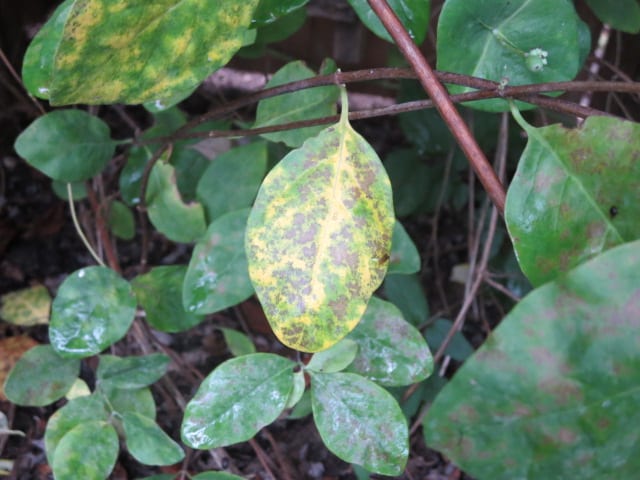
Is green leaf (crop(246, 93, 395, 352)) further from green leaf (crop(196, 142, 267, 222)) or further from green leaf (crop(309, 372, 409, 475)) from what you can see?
green leaf (crop(196, 142, 267, 222))

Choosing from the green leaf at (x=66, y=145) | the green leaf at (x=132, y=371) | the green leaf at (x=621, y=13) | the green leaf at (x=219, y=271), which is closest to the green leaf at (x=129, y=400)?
the green leaf at (x=132, y=371)

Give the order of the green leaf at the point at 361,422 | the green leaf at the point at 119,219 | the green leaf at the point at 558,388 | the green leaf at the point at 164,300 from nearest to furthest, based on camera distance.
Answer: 1. the green leaf at the point at 558,388
2. the green leaf at the point at 361,422
3. the green leaf at the point at 164,300
4. the green leaf at the point at 119,219

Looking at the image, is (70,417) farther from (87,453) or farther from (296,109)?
(296,109)

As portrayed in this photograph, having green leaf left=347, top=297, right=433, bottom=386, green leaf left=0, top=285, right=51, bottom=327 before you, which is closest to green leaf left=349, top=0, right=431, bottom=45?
green leaf left=347, top=297, right=433, bottom=386

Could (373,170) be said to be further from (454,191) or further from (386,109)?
(454,191)

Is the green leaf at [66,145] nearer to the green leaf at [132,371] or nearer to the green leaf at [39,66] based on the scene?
the green leaf at [39,66]

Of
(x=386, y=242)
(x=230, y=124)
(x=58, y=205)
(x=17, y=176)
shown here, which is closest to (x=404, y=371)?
(x=386, y=242)

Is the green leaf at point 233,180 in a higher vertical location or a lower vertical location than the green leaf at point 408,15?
lower
